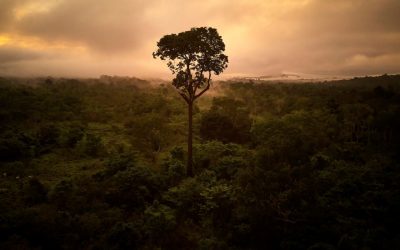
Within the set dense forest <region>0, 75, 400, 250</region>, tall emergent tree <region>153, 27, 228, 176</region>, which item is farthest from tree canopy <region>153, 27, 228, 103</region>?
dense forest <region>0, 75, 400, 250</region>

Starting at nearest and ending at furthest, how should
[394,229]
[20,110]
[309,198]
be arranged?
[394,229] → [309,198] → [20,110]

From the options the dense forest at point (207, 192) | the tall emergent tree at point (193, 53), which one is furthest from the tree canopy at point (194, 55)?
the dense forest at point (207, 192)

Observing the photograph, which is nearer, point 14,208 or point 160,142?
point 14,208

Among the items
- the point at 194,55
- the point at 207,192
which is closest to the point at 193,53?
the point at 194,55

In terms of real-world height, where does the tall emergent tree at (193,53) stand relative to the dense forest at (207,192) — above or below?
above

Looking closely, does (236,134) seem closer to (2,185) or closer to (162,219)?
(162,219)

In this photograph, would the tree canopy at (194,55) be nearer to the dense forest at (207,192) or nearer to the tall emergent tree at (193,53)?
the tall emergent tree at (193,53)

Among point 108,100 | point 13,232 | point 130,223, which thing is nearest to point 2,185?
point 13,232

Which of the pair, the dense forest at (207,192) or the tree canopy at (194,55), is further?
the tree canopy at (194,55)
